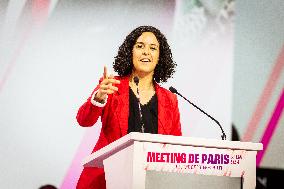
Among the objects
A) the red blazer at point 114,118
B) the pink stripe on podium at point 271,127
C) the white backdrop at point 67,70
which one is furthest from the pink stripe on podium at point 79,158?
the pink stripe on podium at point 271,127

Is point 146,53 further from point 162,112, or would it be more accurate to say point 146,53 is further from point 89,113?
point 89,113

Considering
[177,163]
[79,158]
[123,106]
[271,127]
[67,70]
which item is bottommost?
[79,158]

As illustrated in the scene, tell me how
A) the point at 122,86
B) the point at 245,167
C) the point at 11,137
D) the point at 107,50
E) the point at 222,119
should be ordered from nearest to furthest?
the point at 245,167, the point at 122,86, the point at 11,137, the point at 107,50, the point at 222,119

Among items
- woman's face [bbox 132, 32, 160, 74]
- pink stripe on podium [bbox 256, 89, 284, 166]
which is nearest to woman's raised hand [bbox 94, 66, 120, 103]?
woman's face [bbox 132, 32, 160, 74]

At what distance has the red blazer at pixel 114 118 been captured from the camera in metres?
2.54

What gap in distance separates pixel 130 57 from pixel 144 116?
44 cm

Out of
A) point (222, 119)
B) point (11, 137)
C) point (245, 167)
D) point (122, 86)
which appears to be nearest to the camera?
point (245, 167)

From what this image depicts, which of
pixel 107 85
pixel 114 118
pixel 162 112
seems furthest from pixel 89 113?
pixel 162 112

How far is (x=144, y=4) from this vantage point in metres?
4.14

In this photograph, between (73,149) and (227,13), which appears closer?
(73,149)

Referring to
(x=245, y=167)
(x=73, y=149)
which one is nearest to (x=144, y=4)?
(x=73, y=149)

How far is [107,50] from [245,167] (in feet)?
6.77

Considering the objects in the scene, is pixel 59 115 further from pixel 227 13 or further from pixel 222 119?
pixel 227 13

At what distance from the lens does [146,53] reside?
293 cm
